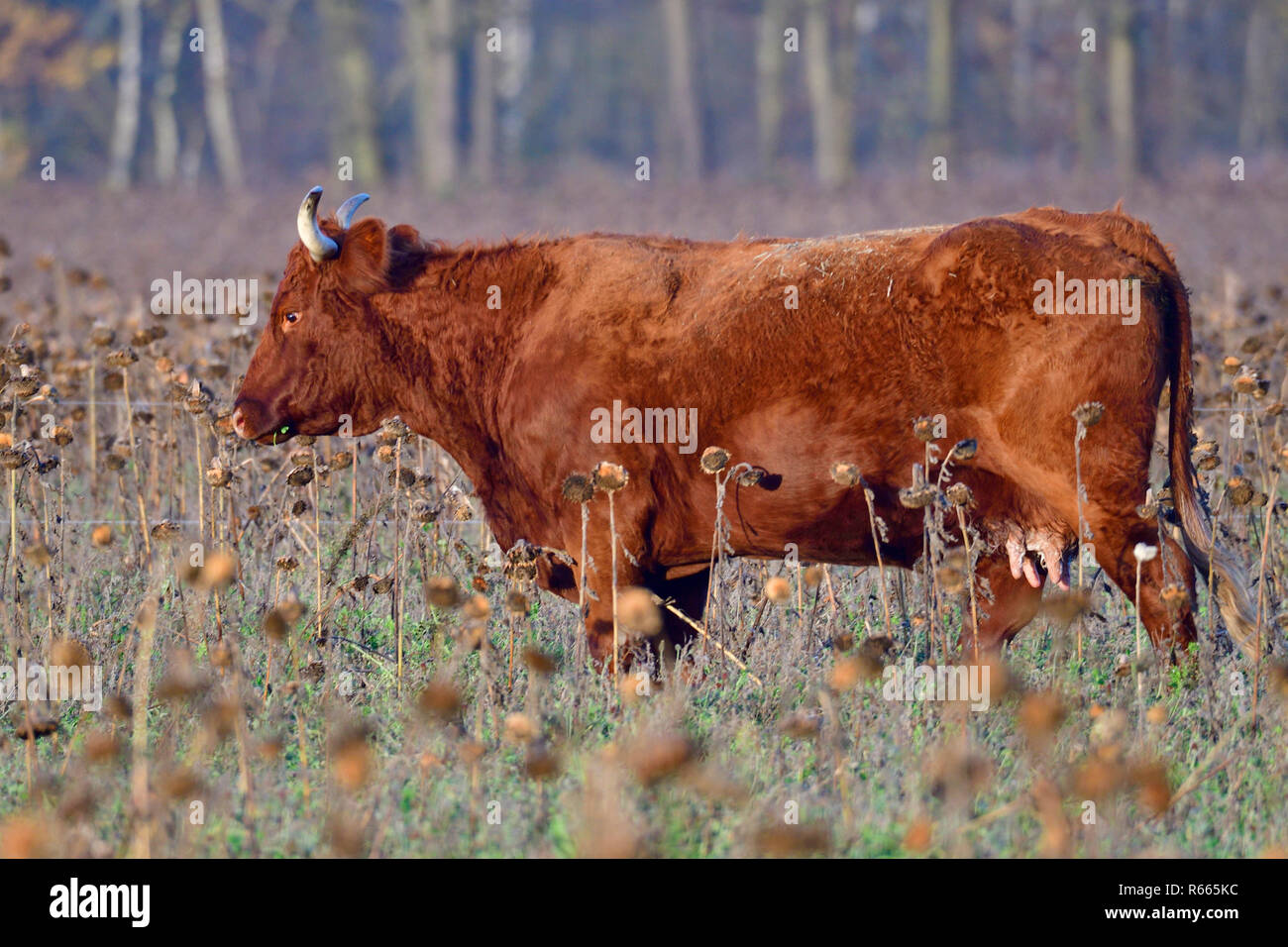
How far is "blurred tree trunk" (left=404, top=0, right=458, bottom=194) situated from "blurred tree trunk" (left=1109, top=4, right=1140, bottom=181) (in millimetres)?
12559

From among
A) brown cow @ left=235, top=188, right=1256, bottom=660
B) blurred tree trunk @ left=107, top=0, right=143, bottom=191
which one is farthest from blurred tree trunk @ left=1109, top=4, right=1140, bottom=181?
brown cow @ left=235, top=188, right=1256, bottom=660

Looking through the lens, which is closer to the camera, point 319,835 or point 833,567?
point 319,835

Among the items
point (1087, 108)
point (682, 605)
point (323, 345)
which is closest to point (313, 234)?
point (323, 345)

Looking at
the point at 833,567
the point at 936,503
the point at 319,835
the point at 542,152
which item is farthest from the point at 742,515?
the point at 542,152

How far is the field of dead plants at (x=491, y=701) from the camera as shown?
3.88 metres

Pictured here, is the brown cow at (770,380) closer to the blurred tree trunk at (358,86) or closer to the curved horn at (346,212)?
the curved horn at (346,212)

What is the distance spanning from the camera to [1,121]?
1670 inches

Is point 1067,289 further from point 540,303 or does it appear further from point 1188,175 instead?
point 1188,175

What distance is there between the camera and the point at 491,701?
4.52 m

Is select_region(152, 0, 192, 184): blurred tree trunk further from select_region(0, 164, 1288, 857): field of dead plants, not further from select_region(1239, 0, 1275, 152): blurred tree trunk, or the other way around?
select_region(1239, 0, 1275, 152): blurred tree trunk

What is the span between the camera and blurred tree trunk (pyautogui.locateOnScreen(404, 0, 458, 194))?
101 feet

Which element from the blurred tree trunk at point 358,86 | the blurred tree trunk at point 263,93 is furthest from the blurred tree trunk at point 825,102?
the blurred tree trunk at point 263,93

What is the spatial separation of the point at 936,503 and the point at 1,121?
4316cm

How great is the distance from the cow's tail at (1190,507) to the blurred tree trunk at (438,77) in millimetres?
25531
